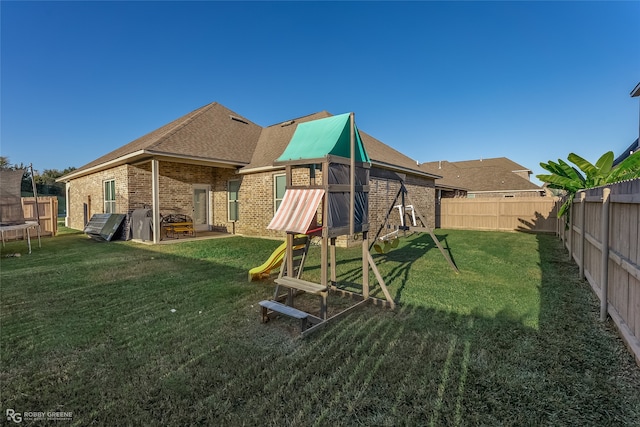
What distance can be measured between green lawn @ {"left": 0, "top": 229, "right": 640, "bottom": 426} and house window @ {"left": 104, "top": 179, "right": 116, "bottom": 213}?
8.36m

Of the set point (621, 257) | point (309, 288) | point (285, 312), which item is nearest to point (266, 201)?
point (309, 288)

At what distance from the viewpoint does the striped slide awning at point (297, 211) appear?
400cm

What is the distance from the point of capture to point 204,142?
42.0 feet

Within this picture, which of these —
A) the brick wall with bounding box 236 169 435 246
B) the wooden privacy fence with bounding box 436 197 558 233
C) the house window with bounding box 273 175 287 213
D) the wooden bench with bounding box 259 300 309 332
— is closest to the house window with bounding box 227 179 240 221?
the brick wall with bounding box 236 169 435 246

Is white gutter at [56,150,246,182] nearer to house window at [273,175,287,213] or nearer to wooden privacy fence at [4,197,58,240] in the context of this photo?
house window at [273,175,287,213]

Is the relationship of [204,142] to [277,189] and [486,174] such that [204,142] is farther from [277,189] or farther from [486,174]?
[486,174]

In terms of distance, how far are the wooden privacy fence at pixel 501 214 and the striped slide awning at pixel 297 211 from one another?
50.7ft

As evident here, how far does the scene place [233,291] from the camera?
5.13 m

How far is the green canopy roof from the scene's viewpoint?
4.28 m

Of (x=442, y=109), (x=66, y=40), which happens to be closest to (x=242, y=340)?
(x=66, y=40)

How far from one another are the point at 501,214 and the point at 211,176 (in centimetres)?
1673

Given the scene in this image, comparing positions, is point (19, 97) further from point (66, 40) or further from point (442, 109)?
point (442, 109)

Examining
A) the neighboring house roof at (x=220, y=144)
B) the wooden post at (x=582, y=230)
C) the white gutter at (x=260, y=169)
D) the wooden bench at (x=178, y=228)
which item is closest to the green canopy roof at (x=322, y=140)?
the wooden post at (x=582, y=230)

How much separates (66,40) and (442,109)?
1962 centimetres
